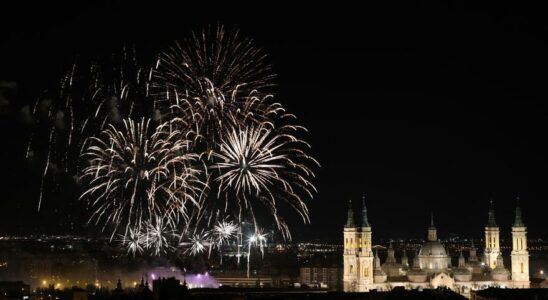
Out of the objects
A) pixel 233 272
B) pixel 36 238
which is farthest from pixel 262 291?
pixel 233 272

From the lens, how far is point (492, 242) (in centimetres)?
11462

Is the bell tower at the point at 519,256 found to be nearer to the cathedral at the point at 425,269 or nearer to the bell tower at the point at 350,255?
the cathedral at the point at 425,269

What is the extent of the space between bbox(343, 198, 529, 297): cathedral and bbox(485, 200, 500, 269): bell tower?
2918 mm

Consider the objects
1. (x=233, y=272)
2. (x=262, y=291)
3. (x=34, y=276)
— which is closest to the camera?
(x=262, y=291)

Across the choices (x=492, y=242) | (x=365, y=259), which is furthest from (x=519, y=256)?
(x=365, y=259)

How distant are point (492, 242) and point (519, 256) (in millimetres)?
7336

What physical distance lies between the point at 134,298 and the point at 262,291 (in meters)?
26.8

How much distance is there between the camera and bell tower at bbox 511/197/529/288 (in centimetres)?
10669

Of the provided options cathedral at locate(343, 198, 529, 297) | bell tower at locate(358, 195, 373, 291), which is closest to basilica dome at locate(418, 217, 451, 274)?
cathedral at locate(343, 198, 529, 297)

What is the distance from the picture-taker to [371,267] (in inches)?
4117

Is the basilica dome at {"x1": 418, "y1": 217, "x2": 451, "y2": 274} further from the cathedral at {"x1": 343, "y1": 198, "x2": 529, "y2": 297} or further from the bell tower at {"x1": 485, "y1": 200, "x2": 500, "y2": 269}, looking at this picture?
the bell tower at {"x1": 485, "y1": 200, "x2": 500, "y2": 269}

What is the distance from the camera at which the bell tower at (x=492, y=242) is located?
114 meters

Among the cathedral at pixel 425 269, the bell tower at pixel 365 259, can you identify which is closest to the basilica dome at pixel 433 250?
Result: the cathedral at pixel 425 269

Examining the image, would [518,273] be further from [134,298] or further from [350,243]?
[134,298]
